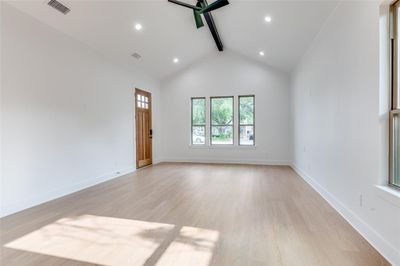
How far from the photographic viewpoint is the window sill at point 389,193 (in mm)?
1785

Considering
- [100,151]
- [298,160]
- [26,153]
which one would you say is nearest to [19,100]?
[26,153]

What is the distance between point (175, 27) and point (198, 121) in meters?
3.46

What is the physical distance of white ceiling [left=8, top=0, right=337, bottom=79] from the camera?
12.1ft

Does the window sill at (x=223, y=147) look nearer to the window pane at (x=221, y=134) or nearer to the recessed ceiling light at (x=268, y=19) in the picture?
the window pane at (x=221, y=134)

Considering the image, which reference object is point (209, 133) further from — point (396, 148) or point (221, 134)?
point (396, 148)

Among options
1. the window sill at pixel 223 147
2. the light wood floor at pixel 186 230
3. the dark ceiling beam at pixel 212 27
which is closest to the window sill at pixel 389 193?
the light wood floor at pixel 186 230

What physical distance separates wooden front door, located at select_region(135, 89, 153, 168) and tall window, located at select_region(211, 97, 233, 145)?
7.16ft

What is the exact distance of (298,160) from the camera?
596cm

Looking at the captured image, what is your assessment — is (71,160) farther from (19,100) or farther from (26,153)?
(19,100)

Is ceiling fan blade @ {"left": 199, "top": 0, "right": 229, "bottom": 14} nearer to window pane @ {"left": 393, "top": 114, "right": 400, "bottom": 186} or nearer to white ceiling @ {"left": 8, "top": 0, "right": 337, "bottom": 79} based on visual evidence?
white ceiling @ {"left": 8, "top": 0, "right": 337, "bottom": 79}

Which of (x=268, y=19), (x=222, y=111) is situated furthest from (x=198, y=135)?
(x=268, y=19)

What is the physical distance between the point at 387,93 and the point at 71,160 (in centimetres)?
472

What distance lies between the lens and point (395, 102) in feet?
6.64

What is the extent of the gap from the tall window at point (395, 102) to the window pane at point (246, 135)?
5422 mm
